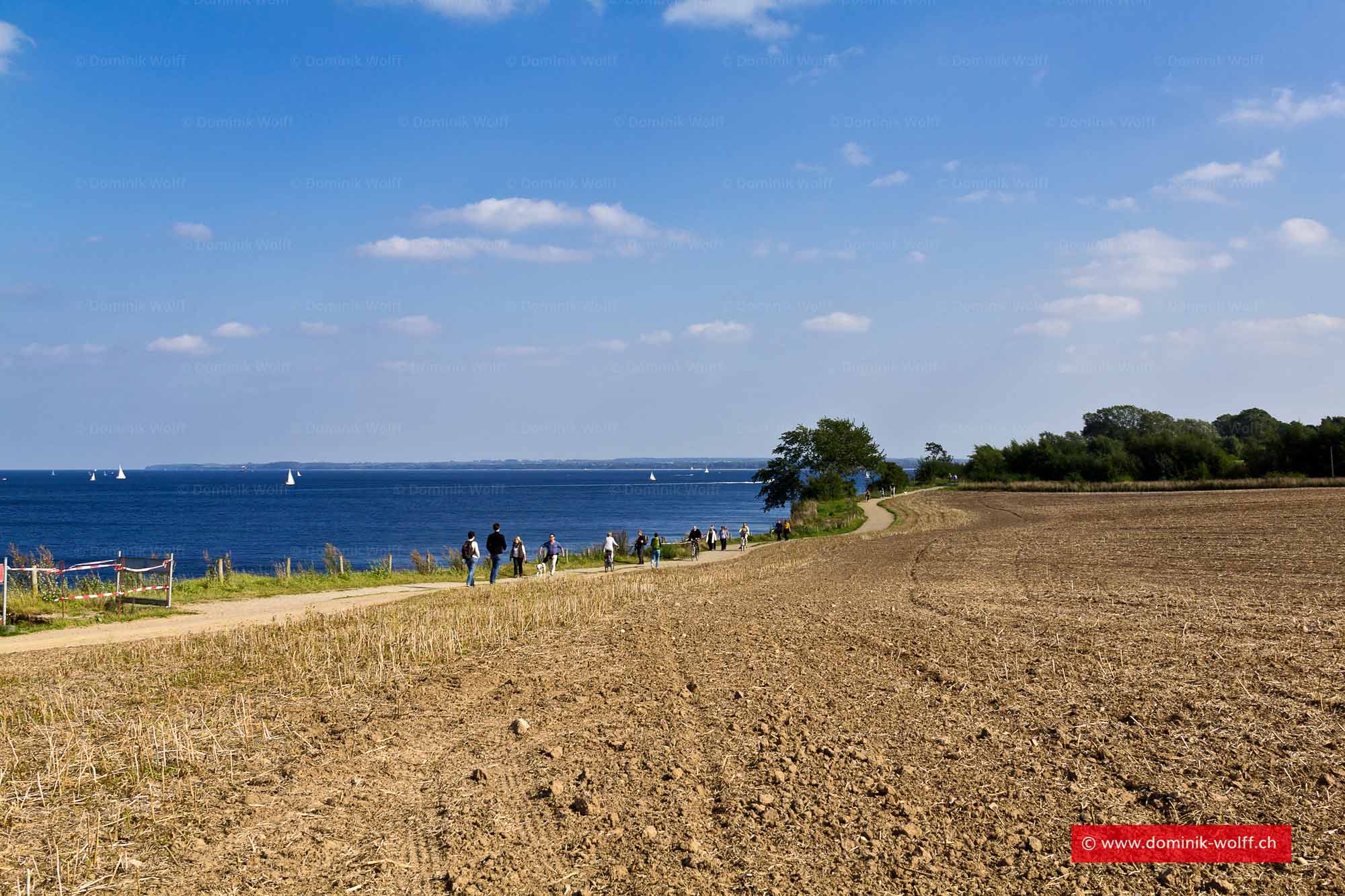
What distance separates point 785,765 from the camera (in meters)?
7.67

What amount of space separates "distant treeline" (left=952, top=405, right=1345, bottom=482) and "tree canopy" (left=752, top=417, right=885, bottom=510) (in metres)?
31.9

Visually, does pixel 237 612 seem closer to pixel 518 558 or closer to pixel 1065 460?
pixel 518 558

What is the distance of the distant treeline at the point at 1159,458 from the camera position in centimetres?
8431

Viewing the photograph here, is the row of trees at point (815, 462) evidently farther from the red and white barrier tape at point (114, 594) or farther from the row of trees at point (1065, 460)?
the red and white barrier tape at point (114, 594)

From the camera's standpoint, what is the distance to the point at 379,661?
42.2 ft

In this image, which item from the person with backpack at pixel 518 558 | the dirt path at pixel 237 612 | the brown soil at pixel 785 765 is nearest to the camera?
the brown soil at pixel 785 765

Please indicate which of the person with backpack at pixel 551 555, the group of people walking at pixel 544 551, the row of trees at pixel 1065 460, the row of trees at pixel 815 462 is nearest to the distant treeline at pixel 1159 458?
the row of trees at pixel 1065 460

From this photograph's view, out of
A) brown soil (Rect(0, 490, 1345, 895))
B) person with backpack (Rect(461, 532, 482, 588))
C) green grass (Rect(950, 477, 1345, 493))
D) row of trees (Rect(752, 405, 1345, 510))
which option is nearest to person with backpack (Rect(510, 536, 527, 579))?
person with backpack (Rect(461, 532, 482, 588))

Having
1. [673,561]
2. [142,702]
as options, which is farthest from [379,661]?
[673,561]

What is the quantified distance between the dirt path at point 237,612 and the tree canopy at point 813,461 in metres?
52.9

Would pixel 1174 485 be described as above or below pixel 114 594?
above

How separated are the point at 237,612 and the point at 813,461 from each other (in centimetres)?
6771

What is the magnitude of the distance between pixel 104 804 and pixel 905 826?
629 centimetres

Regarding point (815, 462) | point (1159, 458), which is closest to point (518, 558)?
point (815, 462)
